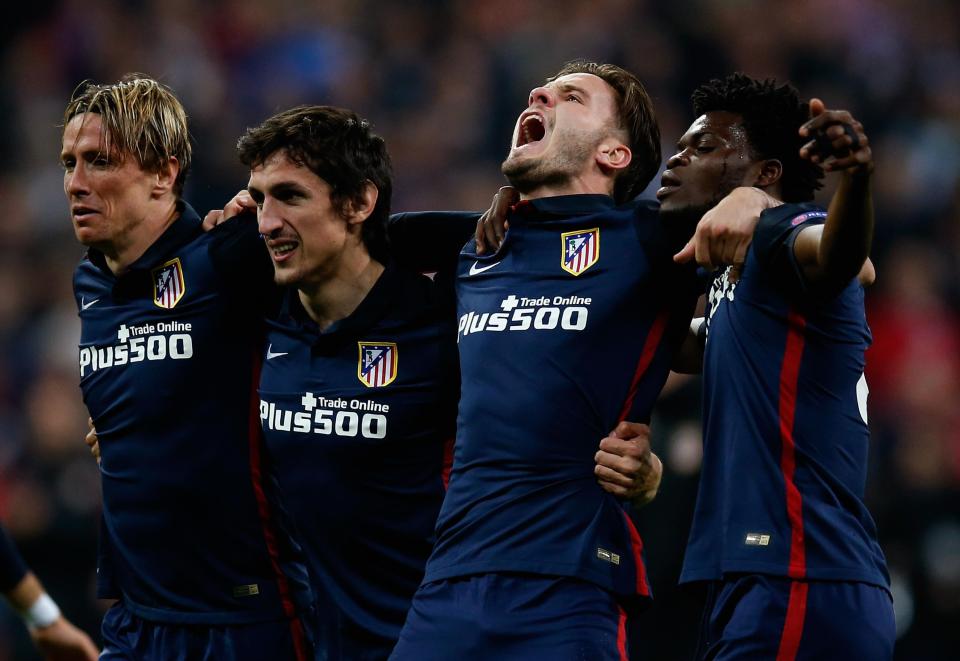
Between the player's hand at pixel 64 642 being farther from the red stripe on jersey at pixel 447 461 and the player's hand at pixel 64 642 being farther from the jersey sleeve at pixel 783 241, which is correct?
the jersey sleeve at pixel 783 241

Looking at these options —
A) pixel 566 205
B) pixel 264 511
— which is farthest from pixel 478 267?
pixel 264 511

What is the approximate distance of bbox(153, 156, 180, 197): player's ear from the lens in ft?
17.3

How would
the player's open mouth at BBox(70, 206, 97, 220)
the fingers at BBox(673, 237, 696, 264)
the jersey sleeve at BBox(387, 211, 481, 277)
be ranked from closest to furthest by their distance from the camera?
the fingers at BBox(673, 237, 696, 264), the jersey sleeve at BBox(387, 211, 481, 277), the player's open mouth at BBox(70, 206, 97, 220)

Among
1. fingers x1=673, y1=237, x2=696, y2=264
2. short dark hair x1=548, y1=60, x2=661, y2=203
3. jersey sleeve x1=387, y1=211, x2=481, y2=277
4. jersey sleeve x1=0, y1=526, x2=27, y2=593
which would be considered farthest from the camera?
jersey sleeve x1=0, y1=526, x2=27, y2=593

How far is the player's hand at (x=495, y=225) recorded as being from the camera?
4.68 m

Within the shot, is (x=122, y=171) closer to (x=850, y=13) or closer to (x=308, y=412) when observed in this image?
(x=308, y=412)

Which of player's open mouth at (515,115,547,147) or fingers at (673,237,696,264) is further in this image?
player's open mouth at (515,115,547,147)

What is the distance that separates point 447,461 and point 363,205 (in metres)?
0.87

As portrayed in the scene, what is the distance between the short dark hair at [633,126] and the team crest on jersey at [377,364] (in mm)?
852

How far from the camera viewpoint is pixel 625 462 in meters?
4.25

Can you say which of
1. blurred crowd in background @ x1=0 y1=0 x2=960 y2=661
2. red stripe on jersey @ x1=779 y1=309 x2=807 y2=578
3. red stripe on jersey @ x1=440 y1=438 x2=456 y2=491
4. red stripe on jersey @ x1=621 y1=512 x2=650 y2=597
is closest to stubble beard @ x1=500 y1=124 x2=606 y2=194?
red stripe on jersey @ x1=440 y1=438 x2=456 y2=491

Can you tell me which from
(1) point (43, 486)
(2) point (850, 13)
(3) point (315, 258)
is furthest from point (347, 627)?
(2) point (850, 13)

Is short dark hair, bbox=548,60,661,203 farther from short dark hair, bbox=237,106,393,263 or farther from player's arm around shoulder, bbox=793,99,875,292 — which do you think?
player's arm around shoulder, bbox=793,99,875,292

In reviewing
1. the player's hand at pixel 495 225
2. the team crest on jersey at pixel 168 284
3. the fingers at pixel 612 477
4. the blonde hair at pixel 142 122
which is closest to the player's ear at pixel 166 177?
the blonde hair at pixel 142 122
